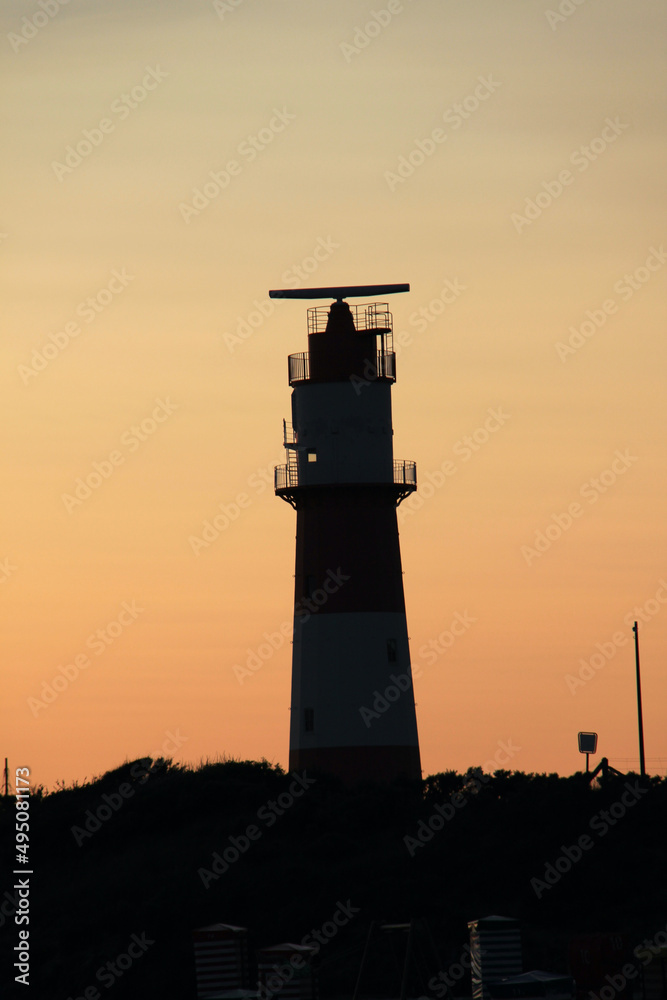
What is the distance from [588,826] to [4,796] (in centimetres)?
2383

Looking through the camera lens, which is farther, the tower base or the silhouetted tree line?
the tower base

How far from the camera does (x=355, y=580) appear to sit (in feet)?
172

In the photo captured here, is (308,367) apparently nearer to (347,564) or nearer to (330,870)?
(347,564)

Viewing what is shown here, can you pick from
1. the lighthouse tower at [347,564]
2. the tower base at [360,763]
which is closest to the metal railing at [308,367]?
the lighthouse tower at [347,564]

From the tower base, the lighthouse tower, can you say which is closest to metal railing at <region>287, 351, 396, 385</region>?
the lighthouse tower

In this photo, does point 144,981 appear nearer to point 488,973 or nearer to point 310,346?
point 488,973

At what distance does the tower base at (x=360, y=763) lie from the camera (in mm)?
51625

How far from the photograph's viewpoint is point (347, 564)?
52.5 m

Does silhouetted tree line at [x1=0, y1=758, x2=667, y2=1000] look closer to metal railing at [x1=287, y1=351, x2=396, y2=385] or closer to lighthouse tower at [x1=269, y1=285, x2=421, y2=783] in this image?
lighthouse tower at [x1=269, y1=285, x2=421, y2=783]

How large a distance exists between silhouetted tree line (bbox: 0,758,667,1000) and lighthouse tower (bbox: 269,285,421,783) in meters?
1.71

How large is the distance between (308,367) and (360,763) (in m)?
12.9

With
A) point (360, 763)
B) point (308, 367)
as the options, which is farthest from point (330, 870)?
point (308, 367)

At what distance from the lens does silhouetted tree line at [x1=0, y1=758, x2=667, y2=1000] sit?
133 feet

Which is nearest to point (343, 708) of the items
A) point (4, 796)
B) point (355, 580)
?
point (355, 580)
